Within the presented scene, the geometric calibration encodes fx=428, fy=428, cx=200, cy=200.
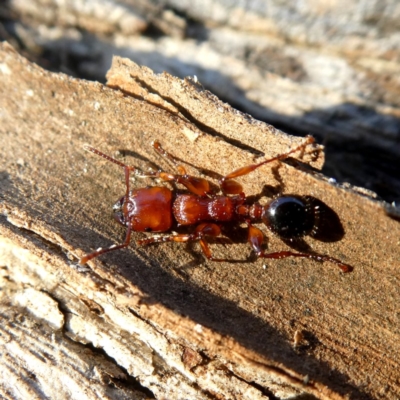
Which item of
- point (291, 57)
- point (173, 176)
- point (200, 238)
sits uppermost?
point (291, 57)

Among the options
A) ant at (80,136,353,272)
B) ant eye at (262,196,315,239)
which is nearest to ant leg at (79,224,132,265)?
ant at (80,136,353,272)

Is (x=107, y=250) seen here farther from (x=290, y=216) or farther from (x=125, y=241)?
(x=290, y=216)

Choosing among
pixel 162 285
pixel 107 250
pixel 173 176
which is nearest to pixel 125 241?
pixel 107 250

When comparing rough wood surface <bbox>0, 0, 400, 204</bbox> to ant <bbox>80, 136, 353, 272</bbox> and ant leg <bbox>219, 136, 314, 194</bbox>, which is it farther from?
ant leg <bbox>219, 136, 314, 194</bbox>

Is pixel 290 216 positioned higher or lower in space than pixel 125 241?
higher

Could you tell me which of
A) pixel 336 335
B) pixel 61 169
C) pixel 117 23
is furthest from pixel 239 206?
pixel 117 23

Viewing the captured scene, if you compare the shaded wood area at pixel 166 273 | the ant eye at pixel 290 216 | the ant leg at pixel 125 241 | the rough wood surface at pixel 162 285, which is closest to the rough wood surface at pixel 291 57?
the shaded wood area at pixel 166 273

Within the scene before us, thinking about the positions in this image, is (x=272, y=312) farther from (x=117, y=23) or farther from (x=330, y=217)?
(x=117, y=23)
